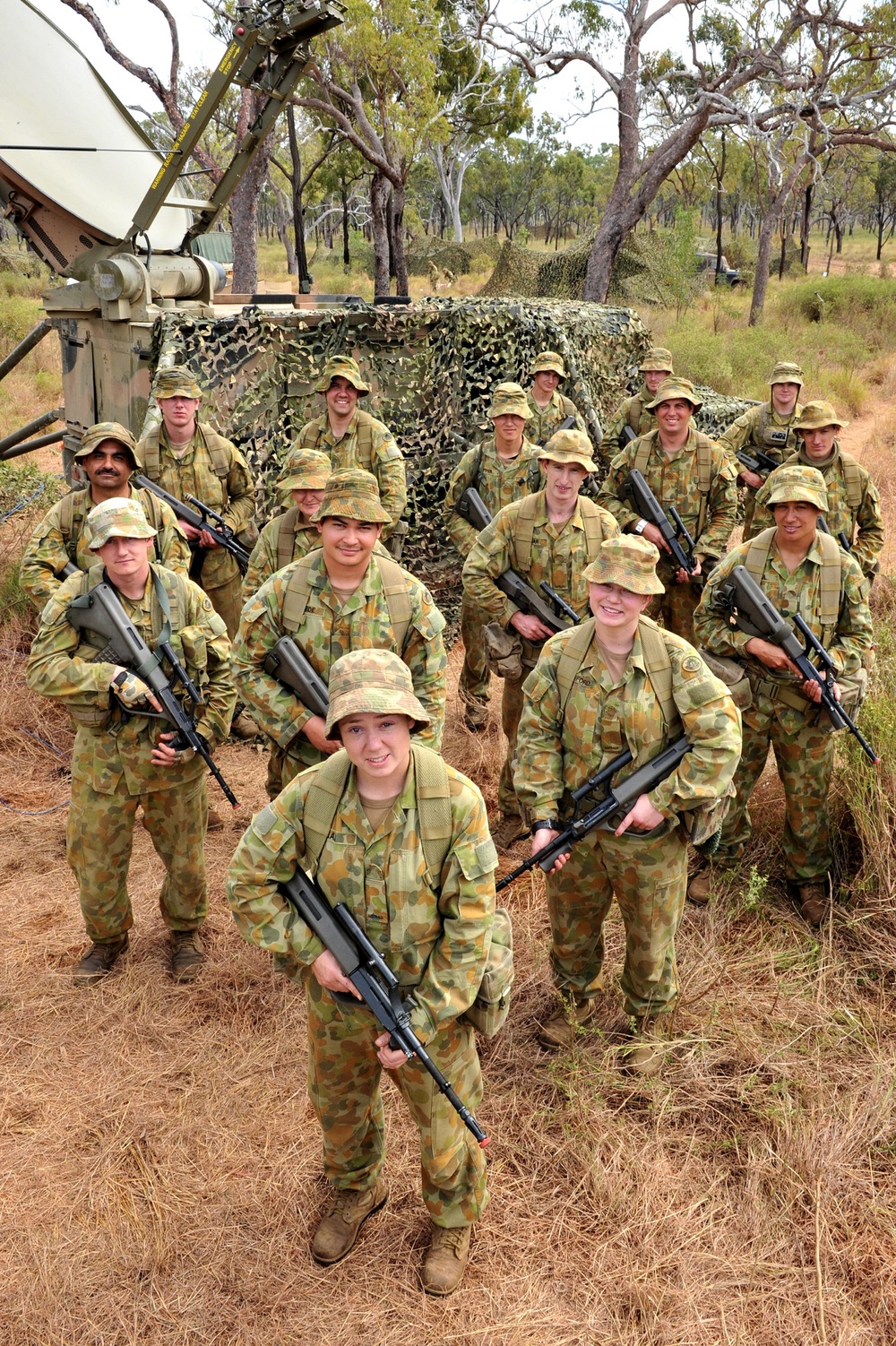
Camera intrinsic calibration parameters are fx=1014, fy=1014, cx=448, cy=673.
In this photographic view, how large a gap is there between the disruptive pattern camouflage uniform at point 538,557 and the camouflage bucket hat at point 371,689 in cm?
239

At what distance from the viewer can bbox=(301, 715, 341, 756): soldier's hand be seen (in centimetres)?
373

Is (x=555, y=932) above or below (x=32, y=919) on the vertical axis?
above

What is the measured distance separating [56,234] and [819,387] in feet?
38.1

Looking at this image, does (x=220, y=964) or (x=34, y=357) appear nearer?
(x=220, y=964)

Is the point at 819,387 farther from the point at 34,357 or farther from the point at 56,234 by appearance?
the point at 34,357

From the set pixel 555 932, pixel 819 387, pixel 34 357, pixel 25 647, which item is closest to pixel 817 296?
pixel 819 387

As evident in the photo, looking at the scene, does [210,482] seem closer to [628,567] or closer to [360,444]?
[360,444]

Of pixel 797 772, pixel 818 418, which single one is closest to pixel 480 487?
pixel 818 418

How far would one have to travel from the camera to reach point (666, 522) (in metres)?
6.13

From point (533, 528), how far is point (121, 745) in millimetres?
2186

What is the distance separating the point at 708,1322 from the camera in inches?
111

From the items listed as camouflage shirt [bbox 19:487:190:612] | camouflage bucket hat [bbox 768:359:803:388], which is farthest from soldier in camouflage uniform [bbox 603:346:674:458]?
camouflage shirt [bbox 19:487:190:612]

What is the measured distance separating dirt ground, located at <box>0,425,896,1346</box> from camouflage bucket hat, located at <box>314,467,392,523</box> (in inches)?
79.7

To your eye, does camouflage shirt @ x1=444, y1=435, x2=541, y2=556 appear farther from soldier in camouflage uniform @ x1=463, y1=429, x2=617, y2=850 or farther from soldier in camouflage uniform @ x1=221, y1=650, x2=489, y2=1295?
soldier in camouflage uniform @ x1=221, y1=650, x2=489, y2=1295
